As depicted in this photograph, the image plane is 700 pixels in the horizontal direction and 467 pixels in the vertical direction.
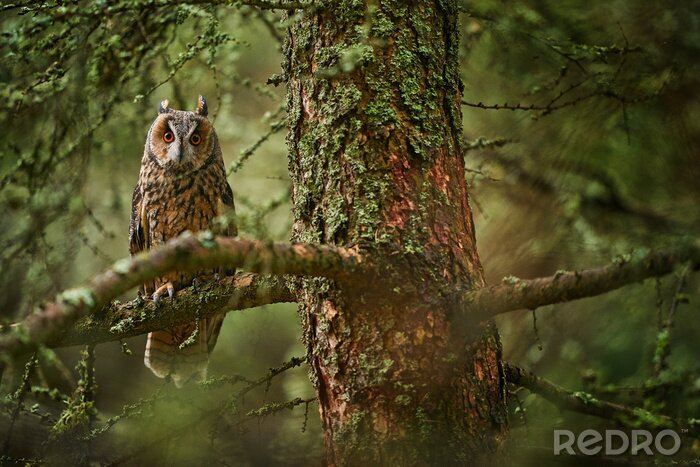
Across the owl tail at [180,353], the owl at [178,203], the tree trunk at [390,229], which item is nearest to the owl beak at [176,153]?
the owl at [178,203]

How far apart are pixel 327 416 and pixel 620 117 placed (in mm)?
2170

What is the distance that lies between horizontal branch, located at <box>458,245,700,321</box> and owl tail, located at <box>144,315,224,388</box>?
88.6 inches

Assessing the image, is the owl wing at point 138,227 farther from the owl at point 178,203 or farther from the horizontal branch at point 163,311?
the horizontal branch at point 163,311

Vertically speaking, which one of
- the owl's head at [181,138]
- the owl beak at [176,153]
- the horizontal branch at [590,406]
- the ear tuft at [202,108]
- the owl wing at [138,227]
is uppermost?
the ear tuft at [202,108]

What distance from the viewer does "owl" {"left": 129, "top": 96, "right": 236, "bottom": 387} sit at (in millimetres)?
4047

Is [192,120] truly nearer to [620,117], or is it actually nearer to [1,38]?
[1,38]

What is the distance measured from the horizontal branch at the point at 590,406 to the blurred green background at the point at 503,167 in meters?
0.15

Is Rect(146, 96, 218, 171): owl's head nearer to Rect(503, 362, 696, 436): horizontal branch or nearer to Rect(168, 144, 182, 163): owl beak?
Rect(168, 144, 182, 163): owl beak

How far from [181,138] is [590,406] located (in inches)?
104

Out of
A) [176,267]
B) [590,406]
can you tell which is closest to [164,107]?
[176,267]

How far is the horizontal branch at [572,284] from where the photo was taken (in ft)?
5.63

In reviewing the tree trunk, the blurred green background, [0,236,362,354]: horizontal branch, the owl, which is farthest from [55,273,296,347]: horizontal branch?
the owl

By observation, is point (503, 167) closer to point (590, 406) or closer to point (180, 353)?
point (590, 406)

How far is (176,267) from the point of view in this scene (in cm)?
171
